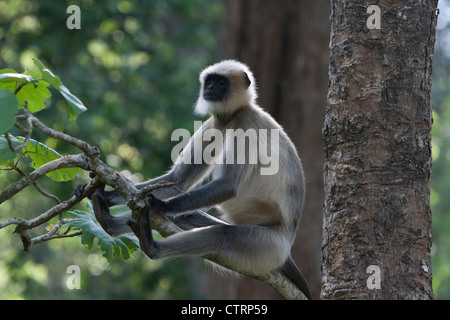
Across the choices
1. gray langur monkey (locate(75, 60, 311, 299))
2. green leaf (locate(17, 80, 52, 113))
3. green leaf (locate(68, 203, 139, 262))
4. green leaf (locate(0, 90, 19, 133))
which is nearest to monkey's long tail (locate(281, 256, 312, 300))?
gray langur monkey (locate(75, 60, 311, 299))

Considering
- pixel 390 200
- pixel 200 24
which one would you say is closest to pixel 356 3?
pixel 390 200

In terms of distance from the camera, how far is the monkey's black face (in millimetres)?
4359

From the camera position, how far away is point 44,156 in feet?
9.48

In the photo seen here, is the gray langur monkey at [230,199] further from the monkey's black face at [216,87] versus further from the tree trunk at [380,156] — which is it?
the tree trunk at [380,156]

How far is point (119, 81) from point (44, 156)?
732cm

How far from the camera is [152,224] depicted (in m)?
3.41

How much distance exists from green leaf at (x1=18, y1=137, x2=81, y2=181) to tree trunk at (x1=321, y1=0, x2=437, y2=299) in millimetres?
1292

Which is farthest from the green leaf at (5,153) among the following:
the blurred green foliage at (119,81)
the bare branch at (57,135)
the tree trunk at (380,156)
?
the blurred green foliage at (119,81)

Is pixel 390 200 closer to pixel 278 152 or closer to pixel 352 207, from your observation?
A: pixel 352 207

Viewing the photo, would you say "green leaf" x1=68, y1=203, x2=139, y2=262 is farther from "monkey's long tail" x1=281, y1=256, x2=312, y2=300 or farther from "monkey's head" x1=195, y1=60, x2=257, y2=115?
"monkey's head" x1=195, y1=60, x2=257, y2=115

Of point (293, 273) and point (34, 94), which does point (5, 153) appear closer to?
point (34, 94)

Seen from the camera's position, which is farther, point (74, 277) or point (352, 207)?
point (74, 277)

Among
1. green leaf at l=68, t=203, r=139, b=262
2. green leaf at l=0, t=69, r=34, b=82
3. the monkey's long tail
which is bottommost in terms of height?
the monkey's long tail
